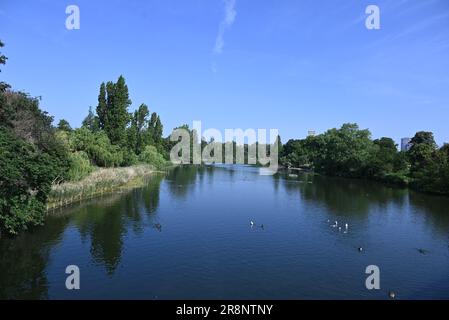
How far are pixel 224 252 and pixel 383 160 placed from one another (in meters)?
71.2

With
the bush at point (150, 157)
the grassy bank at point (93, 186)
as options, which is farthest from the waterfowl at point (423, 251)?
the bush at point (150, 157)

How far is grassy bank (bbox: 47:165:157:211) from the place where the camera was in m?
39.6

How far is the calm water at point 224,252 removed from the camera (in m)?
21.1

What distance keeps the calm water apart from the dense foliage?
75.7 ft

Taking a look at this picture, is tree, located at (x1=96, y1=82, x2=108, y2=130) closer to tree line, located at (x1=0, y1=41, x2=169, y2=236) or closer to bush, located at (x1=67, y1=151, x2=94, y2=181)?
tree line, located at (x1=0, y1=41, x2=169, y2=236)

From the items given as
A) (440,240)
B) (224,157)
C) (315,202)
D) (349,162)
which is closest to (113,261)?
(440,240)

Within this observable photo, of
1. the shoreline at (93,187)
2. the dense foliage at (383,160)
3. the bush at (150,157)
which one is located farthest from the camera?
the bush at (150,157)

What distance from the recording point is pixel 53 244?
27969 mm

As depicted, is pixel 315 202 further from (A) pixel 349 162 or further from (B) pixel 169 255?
(A) pixel 349 162

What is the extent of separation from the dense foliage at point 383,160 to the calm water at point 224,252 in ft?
75.7

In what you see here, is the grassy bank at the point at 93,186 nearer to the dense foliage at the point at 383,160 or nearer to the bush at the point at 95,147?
the bush at the point at 95,147

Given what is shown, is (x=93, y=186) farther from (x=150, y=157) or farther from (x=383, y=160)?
(x=383, y=160)

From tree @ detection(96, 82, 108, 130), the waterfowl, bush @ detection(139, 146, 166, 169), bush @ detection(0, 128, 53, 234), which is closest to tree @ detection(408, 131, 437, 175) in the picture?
the waterfowl

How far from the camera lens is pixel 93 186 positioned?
47812mm
